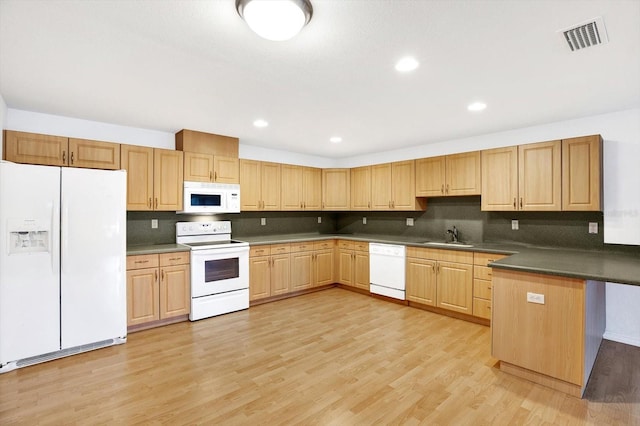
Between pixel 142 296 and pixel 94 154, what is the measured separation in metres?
1.67

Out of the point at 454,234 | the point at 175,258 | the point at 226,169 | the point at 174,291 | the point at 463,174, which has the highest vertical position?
the point at 226,169

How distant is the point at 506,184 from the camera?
375 centimetres

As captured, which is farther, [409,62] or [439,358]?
[439,358]

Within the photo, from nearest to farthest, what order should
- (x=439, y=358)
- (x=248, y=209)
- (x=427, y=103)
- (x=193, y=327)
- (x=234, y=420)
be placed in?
(x=234, y=420), (x=439, y=358), (x=427, y=103), (x=193, y=327), (x=248, y=209)

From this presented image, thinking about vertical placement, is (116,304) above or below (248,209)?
below

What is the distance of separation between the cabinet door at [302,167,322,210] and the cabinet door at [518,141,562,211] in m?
3.13

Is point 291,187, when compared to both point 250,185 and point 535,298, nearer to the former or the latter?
point 250,185

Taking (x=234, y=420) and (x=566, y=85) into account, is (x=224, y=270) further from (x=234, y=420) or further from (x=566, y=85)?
(x=566, y=85)

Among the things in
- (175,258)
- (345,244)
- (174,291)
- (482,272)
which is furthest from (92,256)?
(482,272)

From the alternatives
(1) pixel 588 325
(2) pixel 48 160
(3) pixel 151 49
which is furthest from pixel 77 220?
(1) pixel 588 325

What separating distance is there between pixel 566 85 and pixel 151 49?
127 inches

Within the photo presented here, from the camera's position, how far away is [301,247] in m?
4.94

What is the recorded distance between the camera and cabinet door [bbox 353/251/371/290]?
490cm

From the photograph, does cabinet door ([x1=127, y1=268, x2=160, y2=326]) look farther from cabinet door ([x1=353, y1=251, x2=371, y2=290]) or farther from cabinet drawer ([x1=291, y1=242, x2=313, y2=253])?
cabinet door ([x1=353, y1=251, x2=371, y2=290])
